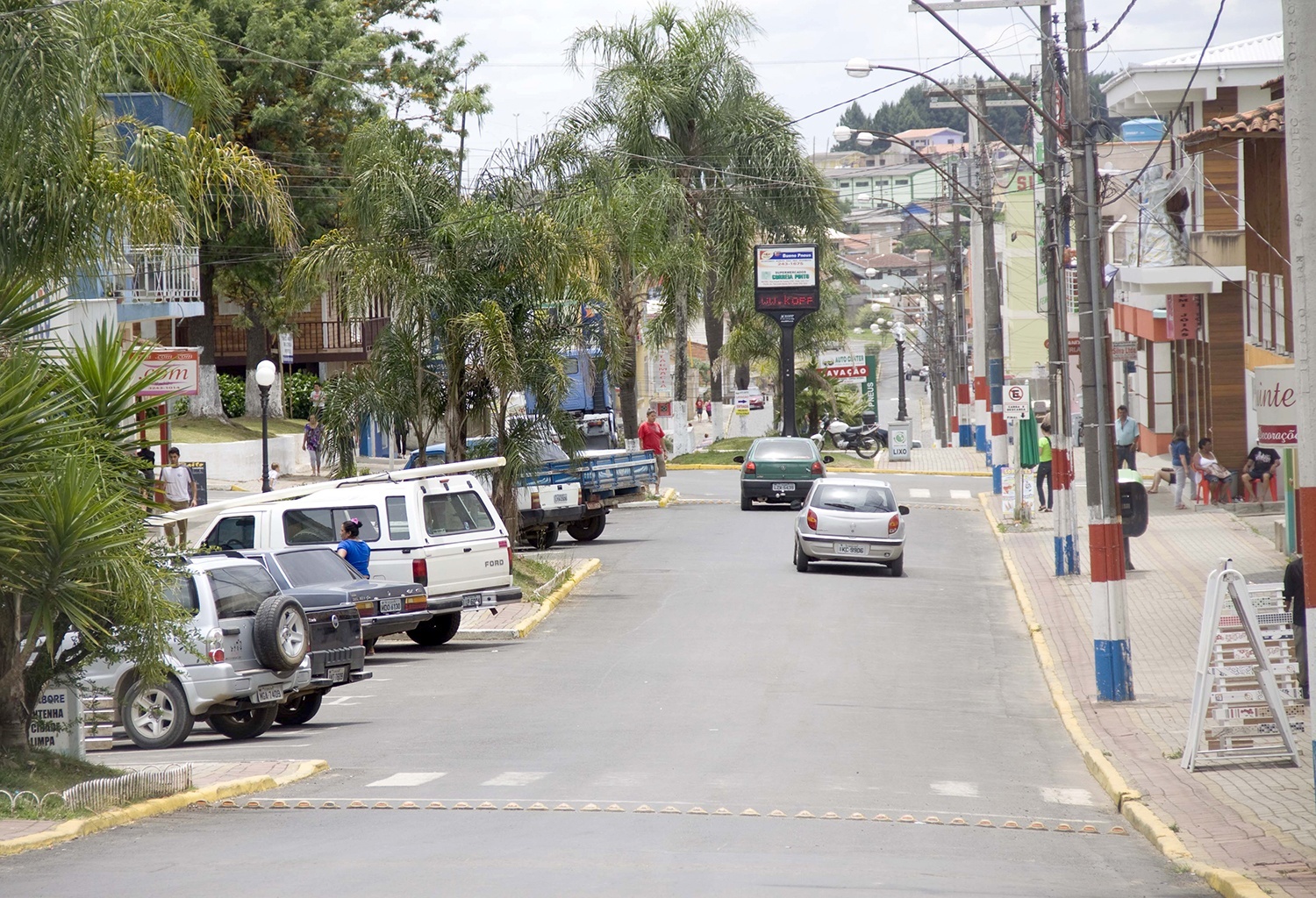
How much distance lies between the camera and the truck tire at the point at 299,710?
49.4 feet

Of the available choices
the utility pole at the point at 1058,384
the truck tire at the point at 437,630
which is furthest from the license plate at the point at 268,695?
the utility pole at the point at 1058,384

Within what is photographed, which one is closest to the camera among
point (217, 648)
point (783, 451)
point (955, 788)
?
point (955, 788)

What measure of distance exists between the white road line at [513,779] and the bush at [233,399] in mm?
37055

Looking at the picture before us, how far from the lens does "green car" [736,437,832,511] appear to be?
34375 mm

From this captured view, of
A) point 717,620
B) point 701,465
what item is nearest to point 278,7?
point 701,465

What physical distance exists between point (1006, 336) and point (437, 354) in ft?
159

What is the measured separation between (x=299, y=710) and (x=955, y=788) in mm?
6947

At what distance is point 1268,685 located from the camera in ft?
37.7

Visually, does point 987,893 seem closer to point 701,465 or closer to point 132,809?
point 132,809

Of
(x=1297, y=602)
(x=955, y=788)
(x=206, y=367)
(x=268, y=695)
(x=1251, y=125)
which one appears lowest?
(x=955, y=788)

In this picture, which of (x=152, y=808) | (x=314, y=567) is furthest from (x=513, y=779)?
(x=314, y=567)

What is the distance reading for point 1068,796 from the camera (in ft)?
37.1

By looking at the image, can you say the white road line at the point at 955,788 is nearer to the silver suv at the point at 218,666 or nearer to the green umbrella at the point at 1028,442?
the silver suv at the point at 218,666

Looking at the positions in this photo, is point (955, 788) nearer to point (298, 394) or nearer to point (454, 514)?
point (454, 514)
